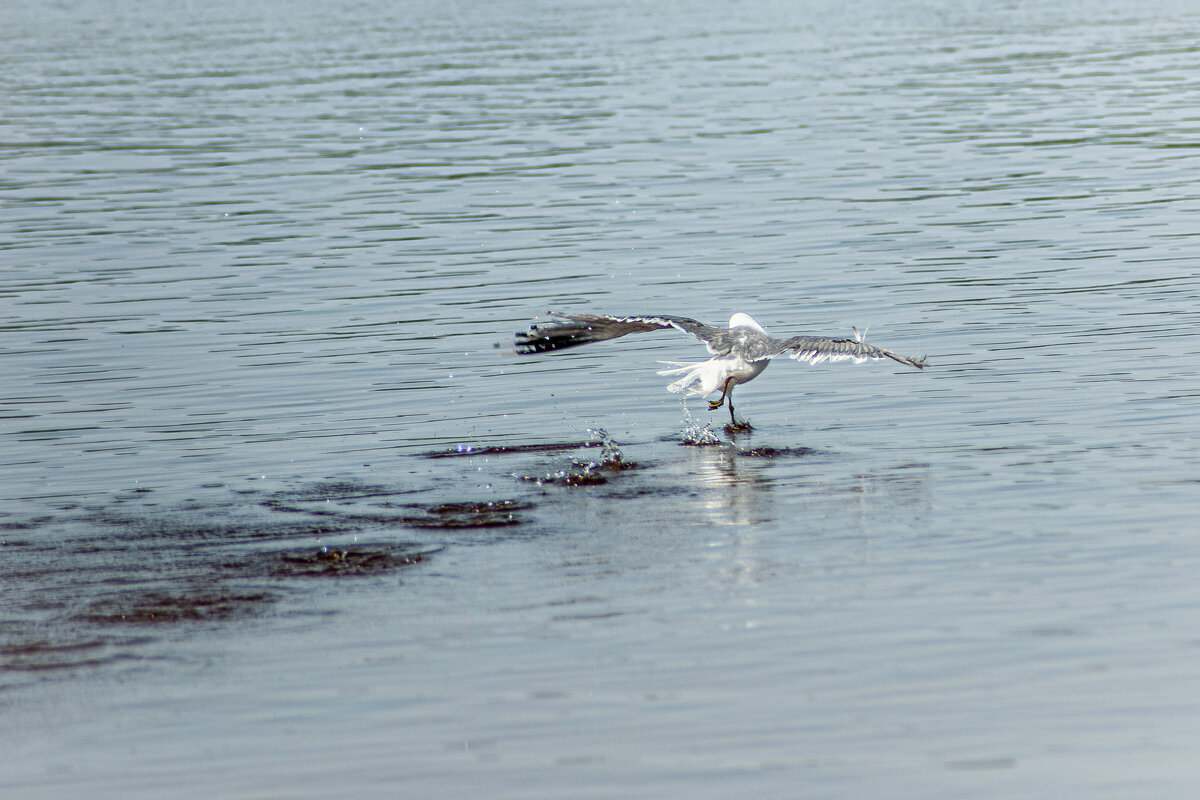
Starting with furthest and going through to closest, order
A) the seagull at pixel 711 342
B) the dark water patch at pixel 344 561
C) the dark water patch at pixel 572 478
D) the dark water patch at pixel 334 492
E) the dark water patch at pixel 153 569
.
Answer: the seagull at pixel 711 342, the dark water patch at pixel 572 478, the dark water patch at pixel 334 492, the dark water patch at pixel 344 561, the dark water patch at pixel 153 569

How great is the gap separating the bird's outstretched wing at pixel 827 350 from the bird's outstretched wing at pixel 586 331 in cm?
69

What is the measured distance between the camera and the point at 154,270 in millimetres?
24047

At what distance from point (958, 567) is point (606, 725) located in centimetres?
320

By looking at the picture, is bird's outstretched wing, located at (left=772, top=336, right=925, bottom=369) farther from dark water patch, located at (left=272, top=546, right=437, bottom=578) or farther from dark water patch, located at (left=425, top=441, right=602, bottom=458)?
dark water patch, located at (left=272, top=546, right=437, bottom=578)

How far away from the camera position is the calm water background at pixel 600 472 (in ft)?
26.4

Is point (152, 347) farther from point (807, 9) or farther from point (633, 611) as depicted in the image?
point (807, 9)

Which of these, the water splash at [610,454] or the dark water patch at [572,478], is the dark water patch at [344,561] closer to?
the dark water patch at [572,478]

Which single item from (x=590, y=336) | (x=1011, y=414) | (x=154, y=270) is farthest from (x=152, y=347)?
(x=1011, y=414)

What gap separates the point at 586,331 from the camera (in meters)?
14.2

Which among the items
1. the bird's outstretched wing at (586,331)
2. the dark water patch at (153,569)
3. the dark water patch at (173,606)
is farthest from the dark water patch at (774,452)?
the dark water patch at (173,606)

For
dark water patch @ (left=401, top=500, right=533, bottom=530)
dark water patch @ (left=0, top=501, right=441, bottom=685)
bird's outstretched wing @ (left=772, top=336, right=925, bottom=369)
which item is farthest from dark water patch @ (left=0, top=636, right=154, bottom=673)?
bird's outstretched wing @ (left=772, top=336, right=925, bottom=369)

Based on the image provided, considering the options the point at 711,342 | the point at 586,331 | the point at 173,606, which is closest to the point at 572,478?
the point at 586,331

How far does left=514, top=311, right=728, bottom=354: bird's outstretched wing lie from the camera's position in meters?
13.9

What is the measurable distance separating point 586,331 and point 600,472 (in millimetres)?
1569
